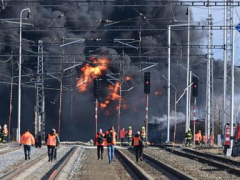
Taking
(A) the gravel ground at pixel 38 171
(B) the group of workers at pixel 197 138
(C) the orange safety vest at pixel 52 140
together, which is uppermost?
(C) the orange safety vest at pixel 52 140

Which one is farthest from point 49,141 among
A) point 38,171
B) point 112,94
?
point 112,94

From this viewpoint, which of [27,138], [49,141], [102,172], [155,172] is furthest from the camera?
[27,138]

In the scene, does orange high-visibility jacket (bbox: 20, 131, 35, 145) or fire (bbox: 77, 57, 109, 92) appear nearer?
orange high-visibility jacket (bbox: 20, 131, 35, 145)

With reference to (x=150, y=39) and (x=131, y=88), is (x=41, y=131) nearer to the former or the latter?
(x=131, y=88)

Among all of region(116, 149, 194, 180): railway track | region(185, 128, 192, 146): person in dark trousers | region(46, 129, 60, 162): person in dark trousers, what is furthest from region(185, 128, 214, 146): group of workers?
region(46, 129, 60, 162): person in dark trousers

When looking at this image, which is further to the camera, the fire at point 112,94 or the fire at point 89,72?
the fire at point 112,94

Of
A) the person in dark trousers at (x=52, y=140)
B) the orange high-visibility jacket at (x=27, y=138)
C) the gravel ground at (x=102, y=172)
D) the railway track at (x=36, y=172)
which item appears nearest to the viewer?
the railway track at (x=36, y=172)

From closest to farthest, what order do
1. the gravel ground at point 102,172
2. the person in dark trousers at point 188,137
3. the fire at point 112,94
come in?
the gravel ground at point 102,172 < the person in dark trousers at point 188,137 < the fire at point 112,94

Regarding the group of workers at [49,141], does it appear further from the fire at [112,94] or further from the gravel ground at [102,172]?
the fire at [112,94]

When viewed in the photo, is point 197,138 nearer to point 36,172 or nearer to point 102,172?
point 102,172

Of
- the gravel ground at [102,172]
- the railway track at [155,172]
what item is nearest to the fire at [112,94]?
the railway track at [155,172]

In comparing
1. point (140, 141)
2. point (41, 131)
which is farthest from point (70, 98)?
point (140, 141)

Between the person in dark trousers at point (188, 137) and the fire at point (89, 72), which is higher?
the fire at point (89, 72)

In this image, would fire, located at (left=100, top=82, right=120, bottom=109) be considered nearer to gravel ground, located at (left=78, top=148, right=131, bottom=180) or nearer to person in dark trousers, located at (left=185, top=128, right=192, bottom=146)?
person in dark trousers, located at (left=185, top=128, right=192, bottom=146)
